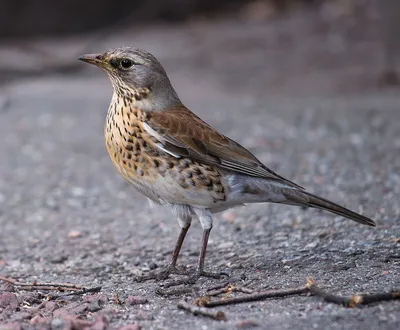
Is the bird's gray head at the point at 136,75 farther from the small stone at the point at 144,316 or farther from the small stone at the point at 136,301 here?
the small stone at the point at 144,316

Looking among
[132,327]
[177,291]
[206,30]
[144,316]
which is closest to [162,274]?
[177,291]

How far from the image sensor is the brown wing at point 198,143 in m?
5.47

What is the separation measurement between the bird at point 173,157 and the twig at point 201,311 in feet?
2.39

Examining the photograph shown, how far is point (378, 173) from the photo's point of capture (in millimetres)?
8445

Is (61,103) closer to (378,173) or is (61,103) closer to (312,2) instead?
(378,173)

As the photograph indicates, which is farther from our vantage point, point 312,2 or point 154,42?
point 312,2

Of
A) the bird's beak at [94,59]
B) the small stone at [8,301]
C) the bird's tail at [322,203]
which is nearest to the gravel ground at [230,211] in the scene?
the small stone at [8,301]

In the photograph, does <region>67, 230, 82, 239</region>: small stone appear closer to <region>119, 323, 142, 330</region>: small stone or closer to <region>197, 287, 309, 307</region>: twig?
<region>197, 287, 309, 307</region>: twig

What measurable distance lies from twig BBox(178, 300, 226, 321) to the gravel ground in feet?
0.13

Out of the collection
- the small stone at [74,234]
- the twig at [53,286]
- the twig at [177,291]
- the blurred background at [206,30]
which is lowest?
the twig at [53,286]

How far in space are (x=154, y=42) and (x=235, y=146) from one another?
1282 cm

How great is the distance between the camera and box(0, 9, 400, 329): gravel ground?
488cm

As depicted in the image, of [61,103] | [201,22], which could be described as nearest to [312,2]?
[201,22]

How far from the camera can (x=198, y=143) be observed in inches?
220
